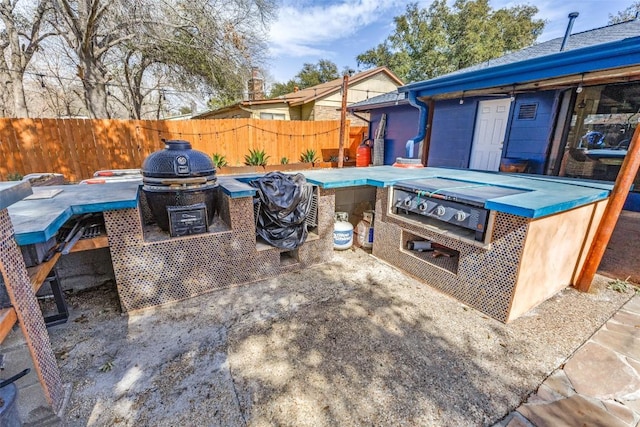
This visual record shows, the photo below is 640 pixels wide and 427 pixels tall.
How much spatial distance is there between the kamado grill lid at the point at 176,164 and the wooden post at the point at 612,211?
159 inches

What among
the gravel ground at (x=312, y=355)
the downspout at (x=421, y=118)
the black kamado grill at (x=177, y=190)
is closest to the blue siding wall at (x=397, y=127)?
the downspout at (x=421, y=118)

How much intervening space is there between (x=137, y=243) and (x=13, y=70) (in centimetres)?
1132

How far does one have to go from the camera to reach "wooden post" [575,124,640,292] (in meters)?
2.60

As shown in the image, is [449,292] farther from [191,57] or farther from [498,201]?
[191,57]

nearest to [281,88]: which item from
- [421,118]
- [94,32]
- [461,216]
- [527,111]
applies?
[94,32]

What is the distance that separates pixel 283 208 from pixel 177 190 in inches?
42.6

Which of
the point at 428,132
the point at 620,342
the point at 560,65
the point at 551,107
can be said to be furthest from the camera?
the point at 428,132

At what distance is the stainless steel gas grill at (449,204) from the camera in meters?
2.57

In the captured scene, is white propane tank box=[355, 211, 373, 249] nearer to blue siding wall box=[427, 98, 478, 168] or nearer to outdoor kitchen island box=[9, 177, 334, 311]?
outdoor kitchen island box=[9, 177, 334, 311]

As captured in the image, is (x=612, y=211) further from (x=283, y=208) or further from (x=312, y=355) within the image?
(x=283, y=208)

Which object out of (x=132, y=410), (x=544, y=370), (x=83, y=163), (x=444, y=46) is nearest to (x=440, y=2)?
(x=444, y=46)

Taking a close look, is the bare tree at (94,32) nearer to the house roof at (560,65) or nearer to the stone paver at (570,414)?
the house roof at (560,65)

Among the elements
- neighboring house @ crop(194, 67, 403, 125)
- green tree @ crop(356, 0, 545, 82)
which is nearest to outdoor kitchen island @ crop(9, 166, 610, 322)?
neighboring house @ crop(194, 67, 403, 125)

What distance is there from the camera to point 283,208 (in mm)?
3146
